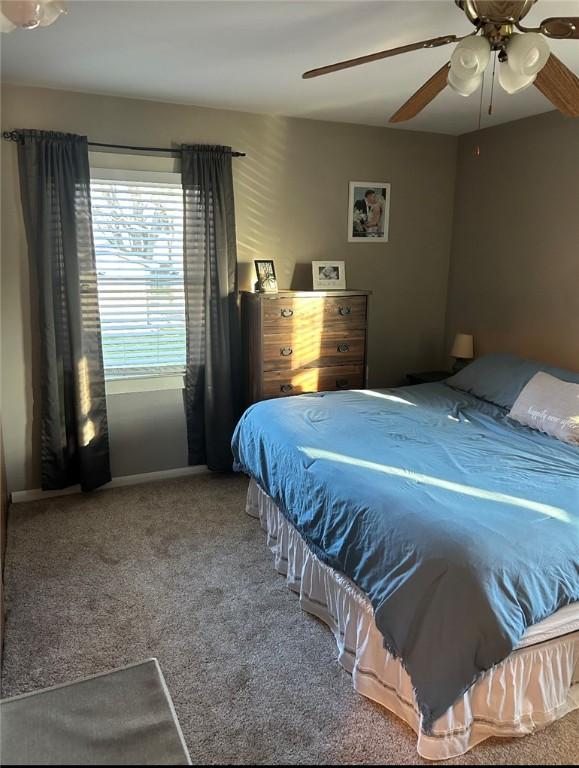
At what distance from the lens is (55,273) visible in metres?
3.50

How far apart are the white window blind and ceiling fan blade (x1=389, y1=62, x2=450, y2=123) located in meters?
1.79

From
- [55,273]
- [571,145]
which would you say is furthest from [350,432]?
[571,145]

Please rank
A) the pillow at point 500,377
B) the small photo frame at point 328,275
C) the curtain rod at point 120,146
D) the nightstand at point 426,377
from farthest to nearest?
1. the nightstand at point 426,377
2. the small photo frame at point 328,275
3. the pillow at point 500,377
4. the curtain rod at point 120,146

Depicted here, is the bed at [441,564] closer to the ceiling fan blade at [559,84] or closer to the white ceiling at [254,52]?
the ceiling fan blade at [559,84]

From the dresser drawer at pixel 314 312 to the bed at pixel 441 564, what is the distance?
1.11m

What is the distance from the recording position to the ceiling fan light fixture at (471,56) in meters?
1.85

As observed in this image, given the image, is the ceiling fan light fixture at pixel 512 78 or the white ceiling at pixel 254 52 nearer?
the ceiling fan light fixture at pixel 512 78

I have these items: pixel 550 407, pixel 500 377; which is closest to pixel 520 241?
pixel 500 377

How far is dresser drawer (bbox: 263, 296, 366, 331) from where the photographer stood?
→ 3801 mm

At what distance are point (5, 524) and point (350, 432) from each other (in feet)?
6.85

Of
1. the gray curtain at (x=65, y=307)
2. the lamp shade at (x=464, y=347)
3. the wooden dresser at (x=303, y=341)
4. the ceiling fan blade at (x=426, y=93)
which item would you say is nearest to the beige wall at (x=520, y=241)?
the lamp shade at (x=464, y=347)

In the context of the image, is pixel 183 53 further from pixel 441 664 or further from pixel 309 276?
pixel 441 664

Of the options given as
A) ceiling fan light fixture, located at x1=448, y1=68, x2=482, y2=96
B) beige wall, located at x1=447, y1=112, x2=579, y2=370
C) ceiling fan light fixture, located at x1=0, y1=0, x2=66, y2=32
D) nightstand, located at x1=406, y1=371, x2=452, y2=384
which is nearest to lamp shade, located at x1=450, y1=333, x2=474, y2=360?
beige wall, located at x1=447, y1=112, x2=579, y2=370

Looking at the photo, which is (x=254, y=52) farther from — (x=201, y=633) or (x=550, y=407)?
(x=201, y=633)
